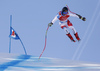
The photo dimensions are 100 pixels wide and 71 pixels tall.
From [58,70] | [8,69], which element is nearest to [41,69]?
[58,70]

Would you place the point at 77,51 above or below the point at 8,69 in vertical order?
below

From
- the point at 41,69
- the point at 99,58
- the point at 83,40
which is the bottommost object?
the point at 99,58

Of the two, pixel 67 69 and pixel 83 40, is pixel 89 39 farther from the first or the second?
pixel 67 69

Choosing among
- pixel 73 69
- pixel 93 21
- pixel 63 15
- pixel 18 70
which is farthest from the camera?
pixel 93 21

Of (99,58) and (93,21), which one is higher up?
(93,21)

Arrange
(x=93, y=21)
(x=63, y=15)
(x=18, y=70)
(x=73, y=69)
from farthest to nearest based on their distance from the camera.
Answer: (x=93, y=21), (x=63, y=15), (x=73, y=69), (x=18, y=70)

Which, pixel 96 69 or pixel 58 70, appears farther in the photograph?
pixel 96 69

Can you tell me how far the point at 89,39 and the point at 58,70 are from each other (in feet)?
7.83

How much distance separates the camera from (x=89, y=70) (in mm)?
2369

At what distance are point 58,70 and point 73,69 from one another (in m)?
0.19

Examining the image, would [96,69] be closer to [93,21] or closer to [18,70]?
[18,70]

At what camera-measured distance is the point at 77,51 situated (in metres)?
4.59

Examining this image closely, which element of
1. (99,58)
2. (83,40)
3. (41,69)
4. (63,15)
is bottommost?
(99,58)

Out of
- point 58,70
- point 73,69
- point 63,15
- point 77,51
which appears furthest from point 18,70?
point 77,51
